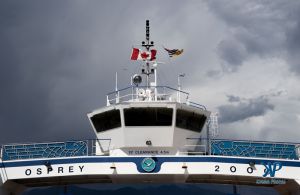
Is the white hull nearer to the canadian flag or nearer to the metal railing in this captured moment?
the metal railing

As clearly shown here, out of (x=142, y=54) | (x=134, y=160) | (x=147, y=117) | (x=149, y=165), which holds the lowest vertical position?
(x=149, y=165)

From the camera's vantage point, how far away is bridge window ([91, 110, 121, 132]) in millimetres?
21703

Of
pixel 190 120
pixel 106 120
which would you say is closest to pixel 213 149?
pixel 190 120

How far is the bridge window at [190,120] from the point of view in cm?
2159

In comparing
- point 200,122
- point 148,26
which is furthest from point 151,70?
point 200,122

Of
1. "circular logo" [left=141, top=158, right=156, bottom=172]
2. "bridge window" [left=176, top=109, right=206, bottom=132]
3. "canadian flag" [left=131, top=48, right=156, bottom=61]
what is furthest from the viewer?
"canadian flag" [left=131, top=48, right=156, bottom=61]

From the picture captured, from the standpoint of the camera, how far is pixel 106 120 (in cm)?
2233

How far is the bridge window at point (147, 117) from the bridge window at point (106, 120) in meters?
0.60

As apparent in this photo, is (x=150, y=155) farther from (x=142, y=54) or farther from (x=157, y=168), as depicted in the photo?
(x=142, y=54)

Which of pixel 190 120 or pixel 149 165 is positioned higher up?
pixel 190 120

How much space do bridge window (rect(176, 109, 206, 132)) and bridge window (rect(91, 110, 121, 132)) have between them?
2821mm

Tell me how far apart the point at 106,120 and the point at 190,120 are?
4066mm

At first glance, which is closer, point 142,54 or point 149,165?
point 149,165

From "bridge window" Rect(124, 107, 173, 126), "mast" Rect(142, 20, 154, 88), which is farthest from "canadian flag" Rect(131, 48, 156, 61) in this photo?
"bridge window" Rect(124, 107, 173, 126)
